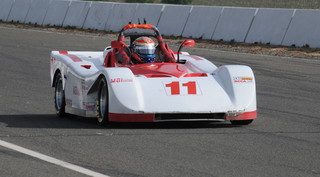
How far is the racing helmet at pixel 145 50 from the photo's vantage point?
38.4ft

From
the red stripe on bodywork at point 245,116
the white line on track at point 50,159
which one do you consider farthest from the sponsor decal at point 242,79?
the white line on track at point 50,159

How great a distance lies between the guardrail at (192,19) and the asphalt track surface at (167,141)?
10368mm

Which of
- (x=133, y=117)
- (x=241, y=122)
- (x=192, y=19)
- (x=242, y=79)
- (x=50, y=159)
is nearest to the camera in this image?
(x=50, y=159)

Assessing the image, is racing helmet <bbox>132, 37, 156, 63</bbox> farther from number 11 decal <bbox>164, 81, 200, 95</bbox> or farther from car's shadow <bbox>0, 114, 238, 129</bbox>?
number 11 decal <bbox>164, 81, 200, 95</bbox>

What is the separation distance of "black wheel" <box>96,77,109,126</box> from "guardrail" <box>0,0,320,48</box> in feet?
50.5

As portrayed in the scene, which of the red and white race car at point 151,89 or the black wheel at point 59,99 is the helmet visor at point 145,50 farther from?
the black wheel at point 59,99

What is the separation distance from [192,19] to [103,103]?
2114 centimetres

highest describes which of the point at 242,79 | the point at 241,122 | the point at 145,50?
the point at 145,50

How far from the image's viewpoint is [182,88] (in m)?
10.3

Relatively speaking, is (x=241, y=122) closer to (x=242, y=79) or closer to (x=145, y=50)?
(x=242, y=79)

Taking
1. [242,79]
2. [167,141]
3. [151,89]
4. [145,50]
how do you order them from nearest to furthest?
[167,141], [151,89], [242,79], [145,50]

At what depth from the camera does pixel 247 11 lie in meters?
28.4

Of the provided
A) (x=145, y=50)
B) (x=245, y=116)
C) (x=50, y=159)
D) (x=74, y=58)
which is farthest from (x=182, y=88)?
(x=50, y=159)

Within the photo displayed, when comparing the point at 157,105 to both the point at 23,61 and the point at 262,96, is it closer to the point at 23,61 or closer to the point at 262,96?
the point at 262,96
